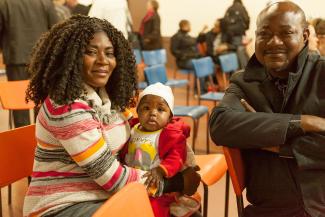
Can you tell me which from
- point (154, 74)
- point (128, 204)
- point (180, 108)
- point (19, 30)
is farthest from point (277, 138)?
point (19, 30)

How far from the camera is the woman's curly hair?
57.2 inches

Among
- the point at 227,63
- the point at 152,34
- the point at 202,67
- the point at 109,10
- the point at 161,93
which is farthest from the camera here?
the point at 152,34

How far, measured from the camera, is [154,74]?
4.05m

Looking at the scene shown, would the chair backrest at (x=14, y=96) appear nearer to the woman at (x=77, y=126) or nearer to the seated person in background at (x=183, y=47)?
the woman at (x=77, y=126)

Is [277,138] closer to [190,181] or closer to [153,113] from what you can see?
[190,181]

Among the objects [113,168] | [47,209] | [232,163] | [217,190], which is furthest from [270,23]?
[217,190]

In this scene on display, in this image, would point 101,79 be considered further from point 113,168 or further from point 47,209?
point 47,209

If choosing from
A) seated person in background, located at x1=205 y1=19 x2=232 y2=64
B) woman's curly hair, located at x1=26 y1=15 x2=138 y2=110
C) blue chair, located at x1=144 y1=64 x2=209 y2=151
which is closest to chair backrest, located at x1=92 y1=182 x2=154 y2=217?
woman's curly hair, located at x1=26 y1=15 x2=138 y2=110

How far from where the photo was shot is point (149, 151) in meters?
1.62

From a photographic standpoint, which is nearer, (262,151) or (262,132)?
(262,132)

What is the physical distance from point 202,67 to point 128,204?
4.08m

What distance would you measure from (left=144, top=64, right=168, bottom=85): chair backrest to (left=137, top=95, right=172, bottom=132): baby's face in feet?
7.22

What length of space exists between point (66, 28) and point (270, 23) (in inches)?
28.0

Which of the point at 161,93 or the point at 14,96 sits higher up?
the point at 161,93
